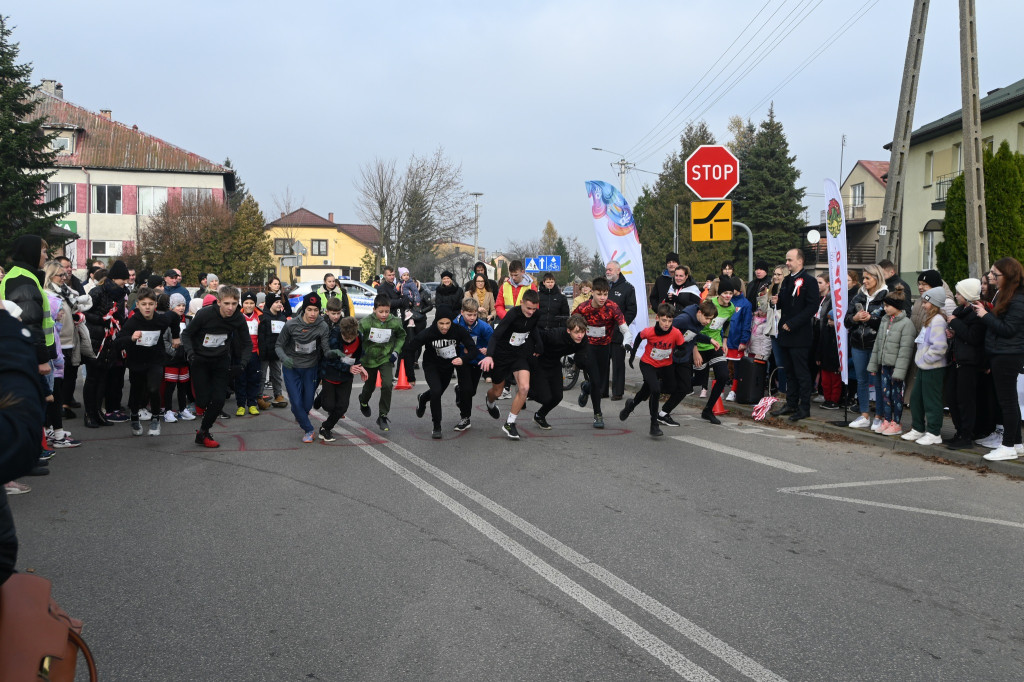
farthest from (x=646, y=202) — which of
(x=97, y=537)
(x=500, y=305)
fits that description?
(x=97, y=537)

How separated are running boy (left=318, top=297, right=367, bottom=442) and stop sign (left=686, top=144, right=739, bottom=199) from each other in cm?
1025

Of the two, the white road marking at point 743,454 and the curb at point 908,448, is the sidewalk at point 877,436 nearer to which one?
the curb at point 908,448

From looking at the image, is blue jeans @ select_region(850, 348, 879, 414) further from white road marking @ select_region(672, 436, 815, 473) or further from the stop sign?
the stop sign

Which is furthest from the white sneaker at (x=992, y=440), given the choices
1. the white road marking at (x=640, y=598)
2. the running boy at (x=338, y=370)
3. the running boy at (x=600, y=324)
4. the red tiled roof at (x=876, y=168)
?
the red tiled roof at (x=876, y=168)

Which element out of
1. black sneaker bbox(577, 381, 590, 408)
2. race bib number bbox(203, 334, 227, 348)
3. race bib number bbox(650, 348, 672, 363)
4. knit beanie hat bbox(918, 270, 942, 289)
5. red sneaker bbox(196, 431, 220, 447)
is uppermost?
knit beanie hat bbox(918, 270, 942, 289)

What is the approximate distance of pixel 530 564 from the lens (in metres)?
5.61

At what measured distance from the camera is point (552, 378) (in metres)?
11.2

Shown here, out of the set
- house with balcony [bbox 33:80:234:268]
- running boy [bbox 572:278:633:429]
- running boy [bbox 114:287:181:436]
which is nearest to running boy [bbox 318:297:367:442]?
running boy [bbox 114:287:181:436]

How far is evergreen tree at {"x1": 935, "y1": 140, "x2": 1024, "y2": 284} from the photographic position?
2111cm

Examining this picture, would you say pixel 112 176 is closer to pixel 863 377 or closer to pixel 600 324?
pixel 600 324

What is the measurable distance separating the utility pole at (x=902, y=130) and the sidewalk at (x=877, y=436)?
3.02 m

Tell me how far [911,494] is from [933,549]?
6.19ft

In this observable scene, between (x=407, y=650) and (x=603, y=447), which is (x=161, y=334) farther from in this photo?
(x=407, y=650)

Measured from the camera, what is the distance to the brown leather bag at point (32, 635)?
251cm
